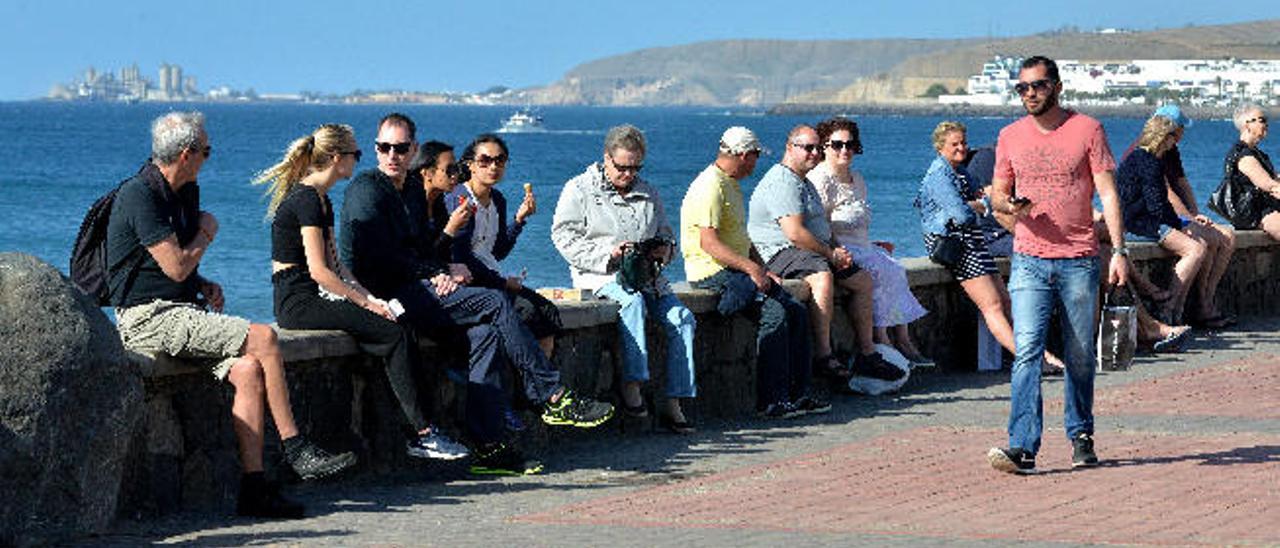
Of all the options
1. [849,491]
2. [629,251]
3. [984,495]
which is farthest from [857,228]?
[984,495]

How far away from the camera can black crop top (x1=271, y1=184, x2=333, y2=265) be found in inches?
394

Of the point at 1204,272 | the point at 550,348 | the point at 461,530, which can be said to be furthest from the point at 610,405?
the point at 1204,272

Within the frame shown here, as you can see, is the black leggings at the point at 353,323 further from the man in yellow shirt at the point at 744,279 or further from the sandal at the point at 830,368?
the sandal at the point at 830,368

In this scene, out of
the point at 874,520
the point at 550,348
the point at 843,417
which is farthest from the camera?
the point at 843,417

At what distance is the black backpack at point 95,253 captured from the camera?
9.39m

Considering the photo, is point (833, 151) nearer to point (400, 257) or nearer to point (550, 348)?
point (550, 348)

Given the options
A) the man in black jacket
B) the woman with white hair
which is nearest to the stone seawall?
the man in black jacket

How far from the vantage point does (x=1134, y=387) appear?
1378 cm

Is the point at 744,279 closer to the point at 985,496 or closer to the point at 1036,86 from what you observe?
the point at 1036,86

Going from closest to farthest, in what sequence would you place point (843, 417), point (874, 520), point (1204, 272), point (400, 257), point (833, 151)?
point (874, 520), point (400, 257), point (843, 417), point (833, 151), point (1204, 272)

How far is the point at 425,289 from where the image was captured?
1056 centimetres

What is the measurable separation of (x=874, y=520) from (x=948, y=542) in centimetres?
60

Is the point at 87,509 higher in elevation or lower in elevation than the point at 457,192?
lower

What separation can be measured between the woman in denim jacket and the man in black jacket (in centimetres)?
429
